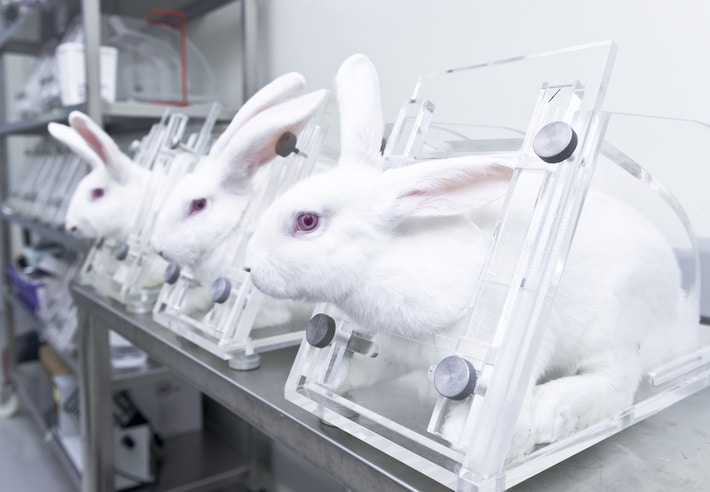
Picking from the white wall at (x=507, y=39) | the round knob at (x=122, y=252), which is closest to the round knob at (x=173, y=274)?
the round knob at (x=122, y=252)

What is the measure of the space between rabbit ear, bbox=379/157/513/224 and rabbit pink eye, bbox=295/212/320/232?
0.07 meters

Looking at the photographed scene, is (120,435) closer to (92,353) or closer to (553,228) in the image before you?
(92,353)

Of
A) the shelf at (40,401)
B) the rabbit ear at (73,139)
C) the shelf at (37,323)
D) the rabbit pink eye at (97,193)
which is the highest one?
the rabbit ear at (73,139)

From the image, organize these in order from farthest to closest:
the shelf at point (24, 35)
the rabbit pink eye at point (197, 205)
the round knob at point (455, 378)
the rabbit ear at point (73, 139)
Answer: the shelf at point (24, 35)
the rabbit ear at point (73, 139)
the rabbit pink eye at point (197, 205)
the round knob at point (455, 378)

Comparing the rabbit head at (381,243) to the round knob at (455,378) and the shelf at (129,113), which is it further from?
the shelf at (129,113)

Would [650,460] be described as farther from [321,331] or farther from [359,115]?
[359,115]

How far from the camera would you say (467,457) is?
18.0 inches

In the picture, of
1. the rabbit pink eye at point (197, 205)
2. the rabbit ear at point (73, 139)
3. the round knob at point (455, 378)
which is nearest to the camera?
the round knob at point (455, 378)

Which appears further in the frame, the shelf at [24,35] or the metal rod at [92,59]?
the shelf at [24,35]

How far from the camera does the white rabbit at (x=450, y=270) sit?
53cm

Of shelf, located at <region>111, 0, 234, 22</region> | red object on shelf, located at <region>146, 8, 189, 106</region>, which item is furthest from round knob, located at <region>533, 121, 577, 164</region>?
shelf, located at <region>111, 0, 234, 22</region>

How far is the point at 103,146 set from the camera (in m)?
1.23

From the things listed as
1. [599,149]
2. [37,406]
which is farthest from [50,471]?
[599,149]

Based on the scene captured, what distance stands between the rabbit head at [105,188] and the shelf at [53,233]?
0.66 feet
